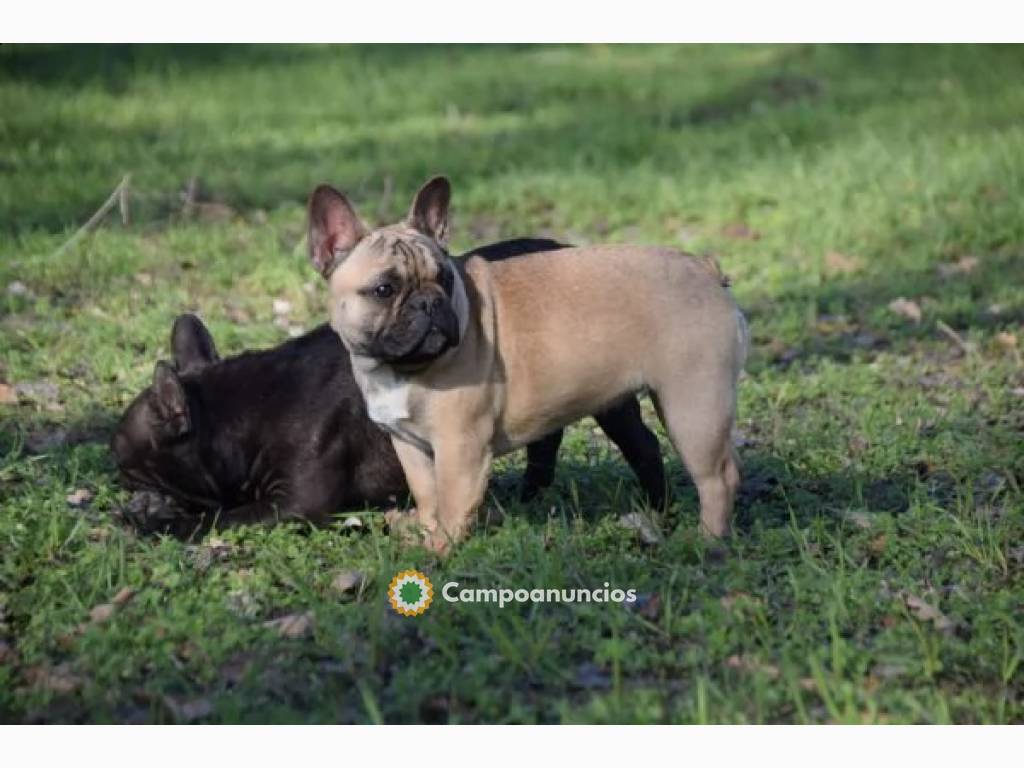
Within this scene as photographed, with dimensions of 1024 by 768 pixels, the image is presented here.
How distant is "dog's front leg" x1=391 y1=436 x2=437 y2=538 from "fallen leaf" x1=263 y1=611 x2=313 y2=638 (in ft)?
2.10

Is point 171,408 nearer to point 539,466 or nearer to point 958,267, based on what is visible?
point 539,466

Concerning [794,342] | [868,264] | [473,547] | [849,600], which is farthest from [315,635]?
[868,264]

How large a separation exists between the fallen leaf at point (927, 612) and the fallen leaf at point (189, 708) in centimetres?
205

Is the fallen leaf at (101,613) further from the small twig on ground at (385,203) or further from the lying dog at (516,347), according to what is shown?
the small twig on ground at (385,203)

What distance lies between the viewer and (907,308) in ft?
26.3

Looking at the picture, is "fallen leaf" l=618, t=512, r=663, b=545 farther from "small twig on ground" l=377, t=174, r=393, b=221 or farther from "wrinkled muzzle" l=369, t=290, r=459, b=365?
"small twig on ground" l=377, t=174, r=393, b=221

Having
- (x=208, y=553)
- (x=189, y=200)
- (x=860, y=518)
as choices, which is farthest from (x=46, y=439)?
(x=189, y=200)

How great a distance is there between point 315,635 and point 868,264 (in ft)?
17.5

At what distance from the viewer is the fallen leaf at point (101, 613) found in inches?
178

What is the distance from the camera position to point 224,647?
4305 millimetres

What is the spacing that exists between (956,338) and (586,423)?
2.07 meters

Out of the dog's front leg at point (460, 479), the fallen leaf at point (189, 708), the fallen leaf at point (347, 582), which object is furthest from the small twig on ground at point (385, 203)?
the fallen leaf at point (189, 708)

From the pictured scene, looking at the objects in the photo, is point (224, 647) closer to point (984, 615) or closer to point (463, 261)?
point (463, 261)

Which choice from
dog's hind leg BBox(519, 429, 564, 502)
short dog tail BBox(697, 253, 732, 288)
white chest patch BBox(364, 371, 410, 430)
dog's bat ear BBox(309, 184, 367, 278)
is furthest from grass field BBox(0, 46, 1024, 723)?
dog's bat ear BBox(309, 184, 367, 278)
